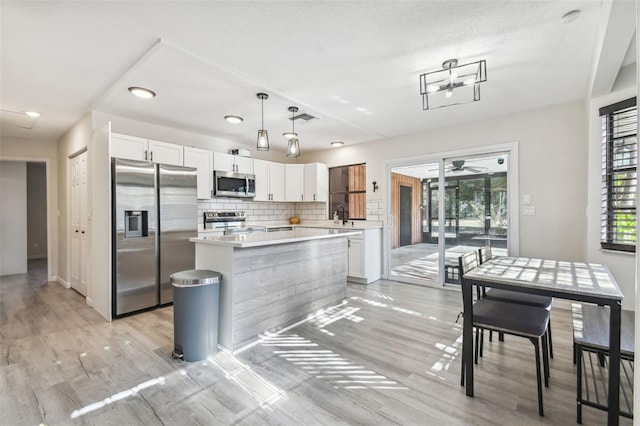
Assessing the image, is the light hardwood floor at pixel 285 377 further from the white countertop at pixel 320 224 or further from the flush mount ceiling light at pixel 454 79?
the flush mount ceiling light at pixel 454 79

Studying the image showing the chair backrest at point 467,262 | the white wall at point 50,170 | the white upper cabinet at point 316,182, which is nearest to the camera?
the chair backrest at point 467,262

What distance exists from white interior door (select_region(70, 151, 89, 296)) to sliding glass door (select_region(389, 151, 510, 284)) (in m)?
4.70

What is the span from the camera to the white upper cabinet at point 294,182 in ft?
19.6

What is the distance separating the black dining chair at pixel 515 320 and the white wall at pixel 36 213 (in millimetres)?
9887

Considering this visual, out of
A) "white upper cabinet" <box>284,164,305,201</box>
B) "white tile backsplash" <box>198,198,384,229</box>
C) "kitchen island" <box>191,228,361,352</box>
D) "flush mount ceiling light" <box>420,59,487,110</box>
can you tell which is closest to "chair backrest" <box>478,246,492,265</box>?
"flush mount ceiling light" <box>420,59,487,110</box>

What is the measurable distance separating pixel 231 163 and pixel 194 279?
9.65 ft

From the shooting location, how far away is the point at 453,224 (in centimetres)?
466

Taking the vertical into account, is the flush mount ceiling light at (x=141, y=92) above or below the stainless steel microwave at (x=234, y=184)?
above


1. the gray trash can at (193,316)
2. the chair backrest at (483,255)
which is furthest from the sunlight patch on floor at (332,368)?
the chair backrest at (483,255)

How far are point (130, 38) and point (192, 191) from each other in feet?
6.95


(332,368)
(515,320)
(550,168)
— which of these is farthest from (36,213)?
(550,168)

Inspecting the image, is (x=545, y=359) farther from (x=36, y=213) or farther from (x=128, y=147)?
(x=36, y=213)

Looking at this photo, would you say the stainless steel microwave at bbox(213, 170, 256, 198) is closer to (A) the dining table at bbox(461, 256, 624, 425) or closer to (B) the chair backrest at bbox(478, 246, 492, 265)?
(B) the chair backrest at bbox(478, 246, 492, 265)

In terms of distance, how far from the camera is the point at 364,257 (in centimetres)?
490
